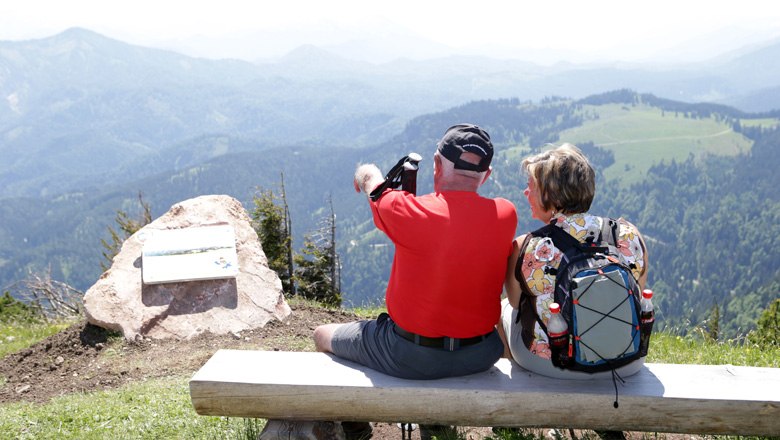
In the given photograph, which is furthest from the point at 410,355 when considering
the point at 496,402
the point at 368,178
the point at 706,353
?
the point at 706,353

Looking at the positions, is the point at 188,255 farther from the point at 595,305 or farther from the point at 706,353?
the point at 706,353

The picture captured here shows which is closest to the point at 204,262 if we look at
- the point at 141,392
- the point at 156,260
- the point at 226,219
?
the point at 156,260

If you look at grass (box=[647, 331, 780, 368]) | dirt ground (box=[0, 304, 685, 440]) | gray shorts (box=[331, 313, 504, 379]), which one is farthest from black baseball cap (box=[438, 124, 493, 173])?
dirt ground (box=[0, 304, 685, 440])

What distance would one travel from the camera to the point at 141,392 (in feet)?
24.7

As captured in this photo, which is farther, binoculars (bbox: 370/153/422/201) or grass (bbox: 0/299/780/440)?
grass (bbox: 0/299/780/440)

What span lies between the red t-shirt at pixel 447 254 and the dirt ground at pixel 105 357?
17.8ft

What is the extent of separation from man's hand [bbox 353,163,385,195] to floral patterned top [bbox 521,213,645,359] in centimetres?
133

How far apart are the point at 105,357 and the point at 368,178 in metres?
6.94

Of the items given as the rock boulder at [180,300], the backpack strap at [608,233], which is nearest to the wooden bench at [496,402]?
the backpack strap at [608,233]

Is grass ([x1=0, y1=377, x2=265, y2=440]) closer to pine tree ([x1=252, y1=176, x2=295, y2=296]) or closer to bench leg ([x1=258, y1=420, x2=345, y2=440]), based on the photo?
bench leg ([x1=258, y1=420, x2=345, y2=440])

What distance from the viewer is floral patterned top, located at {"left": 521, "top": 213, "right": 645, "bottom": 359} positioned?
177 inches

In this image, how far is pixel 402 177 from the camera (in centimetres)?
472

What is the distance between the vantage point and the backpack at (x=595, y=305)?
4.21m

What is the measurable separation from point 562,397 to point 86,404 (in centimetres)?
569
